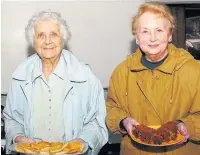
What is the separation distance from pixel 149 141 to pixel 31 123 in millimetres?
587

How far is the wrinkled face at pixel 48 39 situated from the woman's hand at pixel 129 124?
0.47m

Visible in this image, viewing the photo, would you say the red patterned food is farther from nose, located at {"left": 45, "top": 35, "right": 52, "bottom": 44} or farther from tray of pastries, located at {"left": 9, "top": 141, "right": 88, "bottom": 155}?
nose, located at {"left": 45, "top": 35, "right": 52, "bottom": 44}

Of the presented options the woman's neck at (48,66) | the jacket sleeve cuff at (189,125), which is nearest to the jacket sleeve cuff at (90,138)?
the woman's neck at (48,66)

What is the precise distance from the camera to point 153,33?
1.60 m

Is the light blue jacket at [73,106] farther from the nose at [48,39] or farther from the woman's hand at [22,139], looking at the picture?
the nose at [48,39]

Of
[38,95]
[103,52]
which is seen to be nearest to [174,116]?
[38,95]

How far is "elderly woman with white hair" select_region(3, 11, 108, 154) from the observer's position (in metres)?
1.71

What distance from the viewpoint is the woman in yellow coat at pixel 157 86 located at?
162 centimetres

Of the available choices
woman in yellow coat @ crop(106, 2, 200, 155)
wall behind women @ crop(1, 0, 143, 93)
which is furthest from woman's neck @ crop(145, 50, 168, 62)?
wall behind women @ crop(1, 0, 143, 93)

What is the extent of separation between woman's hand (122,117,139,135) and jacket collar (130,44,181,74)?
24 cm

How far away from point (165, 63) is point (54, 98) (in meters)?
0.56

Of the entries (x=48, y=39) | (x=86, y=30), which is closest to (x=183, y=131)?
(x=48, y=39)

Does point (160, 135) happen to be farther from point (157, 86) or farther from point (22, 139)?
point (22, 139)

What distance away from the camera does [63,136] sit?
1752mm
